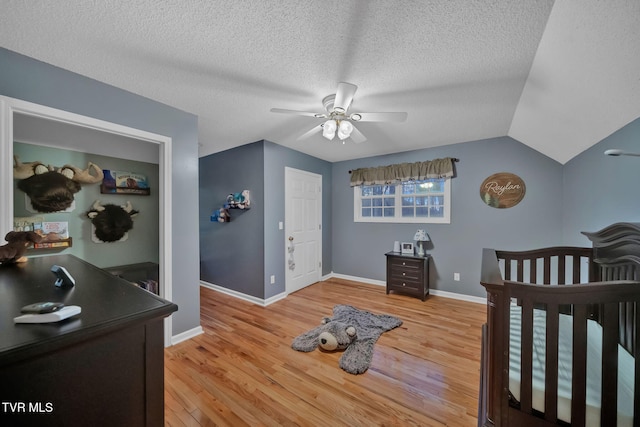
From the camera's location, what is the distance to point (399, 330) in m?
2.61

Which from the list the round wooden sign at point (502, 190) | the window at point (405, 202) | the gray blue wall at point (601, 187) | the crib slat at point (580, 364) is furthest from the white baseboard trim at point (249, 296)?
the gray blue wall at point (601, 187)

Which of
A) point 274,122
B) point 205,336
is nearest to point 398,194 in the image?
point 274,122

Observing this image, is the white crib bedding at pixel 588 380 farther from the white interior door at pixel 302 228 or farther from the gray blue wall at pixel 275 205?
the white interior door at pixel 302 228

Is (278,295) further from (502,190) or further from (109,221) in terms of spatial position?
(502,190)

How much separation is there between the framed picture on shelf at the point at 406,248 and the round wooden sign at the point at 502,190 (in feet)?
3.92

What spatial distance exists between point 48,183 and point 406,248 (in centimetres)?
437

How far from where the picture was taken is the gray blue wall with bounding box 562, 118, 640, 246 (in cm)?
164

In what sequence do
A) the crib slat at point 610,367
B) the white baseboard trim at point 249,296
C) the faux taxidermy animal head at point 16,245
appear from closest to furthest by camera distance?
the crib slat at point 610,367 → the faux taxidermy animal head at point 16,245 → the white baseboard trim at point 249,296

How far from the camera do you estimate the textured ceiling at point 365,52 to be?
1.24m

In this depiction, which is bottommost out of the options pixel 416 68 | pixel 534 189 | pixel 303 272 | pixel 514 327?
pixel 303 272

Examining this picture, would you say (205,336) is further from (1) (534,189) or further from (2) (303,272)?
(1) (534,189)

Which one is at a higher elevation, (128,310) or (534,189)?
(534,189)

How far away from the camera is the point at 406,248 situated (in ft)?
12.7

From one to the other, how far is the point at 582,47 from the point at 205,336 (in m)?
3.63
